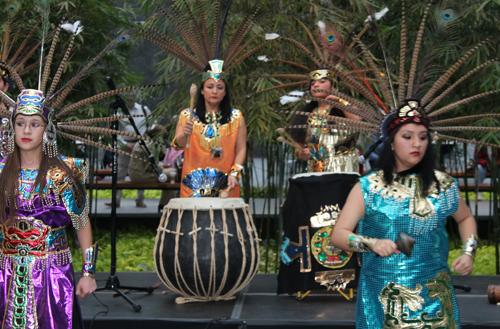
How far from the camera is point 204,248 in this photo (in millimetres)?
3375

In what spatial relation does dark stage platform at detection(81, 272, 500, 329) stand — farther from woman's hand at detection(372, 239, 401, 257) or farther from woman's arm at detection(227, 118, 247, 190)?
woman's hand at detection(372, 239, 401, 257)

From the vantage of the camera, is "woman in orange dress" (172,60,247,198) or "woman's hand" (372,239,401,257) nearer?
"woman's hand" (372,239,401,257)

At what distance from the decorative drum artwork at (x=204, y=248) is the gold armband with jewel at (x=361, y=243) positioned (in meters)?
1.39

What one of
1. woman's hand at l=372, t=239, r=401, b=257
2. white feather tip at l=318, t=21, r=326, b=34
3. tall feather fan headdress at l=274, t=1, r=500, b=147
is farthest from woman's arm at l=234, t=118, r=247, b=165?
woman's hand at l=372, t=239, r=401, b=257

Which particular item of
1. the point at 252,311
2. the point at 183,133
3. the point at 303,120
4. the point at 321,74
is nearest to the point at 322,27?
the point at 321,74

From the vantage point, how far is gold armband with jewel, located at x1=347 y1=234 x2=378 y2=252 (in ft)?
6.64

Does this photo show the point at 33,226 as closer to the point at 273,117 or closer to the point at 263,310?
the point at 263,310

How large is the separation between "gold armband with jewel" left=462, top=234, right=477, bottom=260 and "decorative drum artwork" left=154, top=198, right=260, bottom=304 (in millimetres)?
1518

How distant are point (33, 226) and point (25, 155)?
0.96 feet

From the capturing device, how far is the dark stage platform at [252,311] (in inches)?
117

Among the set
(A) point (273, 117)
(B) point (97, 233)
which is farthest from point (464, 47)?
(B) point (97, 233)

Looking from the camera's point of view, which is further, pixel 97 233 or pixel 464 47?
pixel 97 233

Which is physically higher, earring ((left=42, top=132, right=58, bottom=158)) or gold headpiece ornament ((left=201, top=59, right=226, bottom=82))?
gold headpiece ornament ((left=201, top=59, right=226, bottom=82))

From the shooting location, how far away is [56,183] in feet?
7.46
